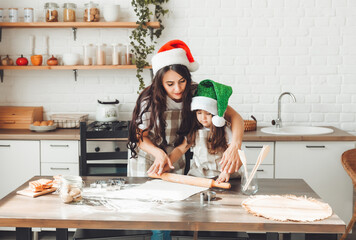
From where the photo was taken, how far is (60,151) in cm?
386

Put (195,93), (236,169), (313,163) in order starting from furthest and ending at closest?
(313,163), (195,93), (236,169)

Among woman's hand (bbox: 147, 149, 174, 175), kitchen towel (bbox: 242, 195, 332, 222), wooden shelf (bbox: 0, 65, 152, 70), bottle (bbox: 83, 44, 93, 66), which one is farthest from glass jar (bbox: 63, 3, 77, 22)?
kitchen towel (bbox: 242, 195, 332, 222)

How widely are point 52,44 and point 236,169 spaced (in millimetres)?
2797

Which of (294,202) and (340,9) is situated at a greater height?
(340,9)

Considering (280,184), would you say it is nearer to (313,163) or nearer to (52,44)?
(313,163)

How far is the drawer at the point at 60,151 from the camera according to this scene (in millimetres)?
3859

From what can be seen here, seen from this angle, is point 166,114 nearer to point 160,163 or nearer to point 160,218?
point 160,163

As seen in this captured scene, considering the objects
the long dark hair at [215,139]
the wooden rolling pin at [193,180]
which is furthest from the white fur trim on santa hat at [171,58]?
the wooden rolling pin at [193,180]

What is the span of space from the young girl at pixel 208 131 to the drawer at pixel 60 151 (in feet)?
5.28

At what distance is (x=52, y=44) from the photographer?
4426 mm

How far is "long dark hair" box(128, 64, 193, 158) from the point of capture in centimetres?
248

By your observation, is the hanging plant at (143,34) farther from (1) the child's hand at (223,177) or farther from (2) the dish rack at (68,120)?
(1) the child's hand at (223,177)

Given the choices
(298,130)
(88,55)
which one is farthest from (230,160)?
(88,55)

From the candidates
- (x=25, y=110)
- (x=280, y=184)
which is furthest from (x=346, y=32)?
(x=25, y=110)
